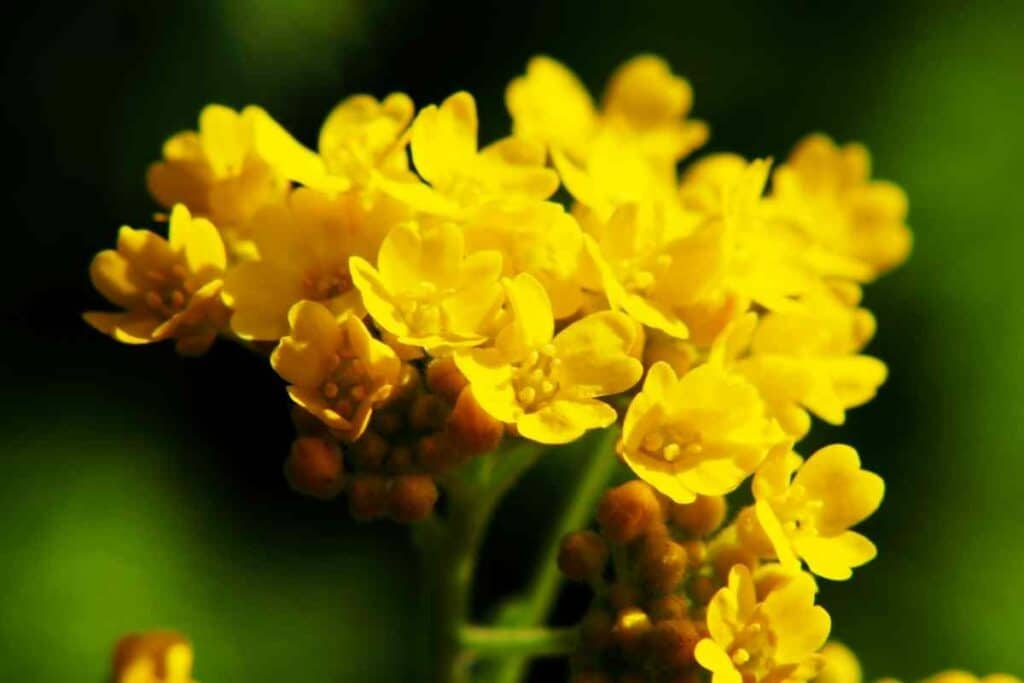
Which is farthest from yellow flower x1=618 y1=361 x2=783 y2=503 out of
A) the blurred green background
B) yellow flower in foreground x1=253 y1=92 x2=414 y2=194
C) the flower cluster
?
the blurred green background

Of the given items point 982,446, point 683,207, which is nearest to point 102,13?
point 683,207

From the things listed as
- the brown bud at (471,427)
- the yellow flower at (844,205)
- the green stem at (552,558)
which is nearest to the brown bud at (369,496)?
the brown bud at (471,427)

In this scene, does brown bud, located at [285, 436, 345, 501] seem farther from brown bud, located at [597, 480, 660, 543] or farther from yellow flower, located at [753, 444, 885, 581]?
yellow flower, located at [753, 444, 885, 581]

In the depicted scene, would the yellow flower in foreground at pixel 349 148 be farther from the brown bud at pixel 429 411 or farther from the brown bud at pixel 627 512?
the brown bud at pixel 627 512

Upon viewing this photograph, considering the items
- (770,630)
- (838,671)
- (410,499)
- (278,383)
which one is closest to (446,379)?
(410,499)

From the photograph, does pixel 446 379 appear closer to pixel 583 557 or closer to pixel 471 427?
pixel 471 427
